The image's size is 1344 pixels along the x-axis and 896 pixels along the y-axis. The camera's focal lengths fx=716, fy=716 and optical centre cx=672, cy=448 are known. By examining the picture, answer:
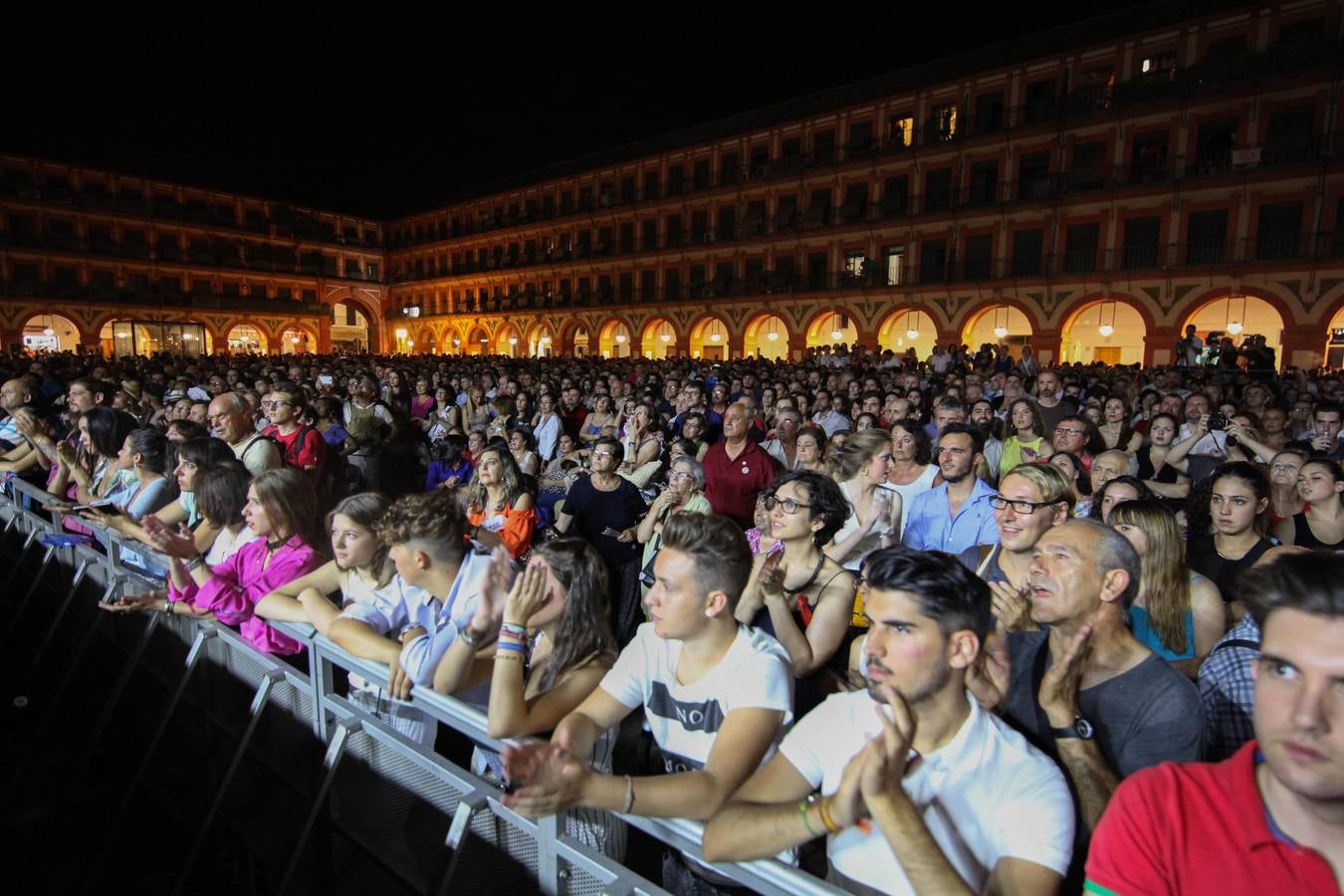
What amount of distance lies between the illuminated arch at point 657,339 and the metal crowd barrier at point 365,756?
3332 cm

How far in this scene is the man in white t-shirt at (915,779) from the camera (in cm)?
154

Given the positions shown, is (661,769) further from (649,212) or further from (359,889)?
(649,212)

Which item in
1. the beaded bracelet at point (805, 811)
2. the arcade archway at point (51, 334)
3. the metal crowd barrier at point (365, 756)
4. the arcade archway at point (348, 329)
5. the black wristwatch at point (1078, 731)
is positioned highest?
the arcade archway at point (348, 329)

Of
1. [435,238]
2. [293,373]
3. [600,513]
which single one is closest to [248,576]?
[600,513]

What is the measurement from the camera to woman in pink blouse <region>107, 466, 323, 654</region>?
11.2 feet

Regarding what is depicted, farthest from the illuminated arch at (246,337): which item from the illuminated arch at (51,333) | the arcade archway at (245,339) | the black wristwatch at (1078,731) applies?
the black wristwatch at (1078,731)

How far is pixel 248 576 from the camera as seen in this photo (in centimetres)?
370

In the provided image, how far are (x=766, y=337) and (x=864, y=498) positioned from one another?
1208 inches

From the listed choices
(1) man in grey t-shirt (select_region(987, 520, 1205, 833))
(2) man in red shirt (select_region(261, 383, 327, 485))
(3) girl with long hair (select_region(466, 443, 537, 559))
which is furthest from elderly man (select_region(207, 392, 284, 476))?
(1) man in grey t-shirt (select_region(987, 520, 1205, 833))

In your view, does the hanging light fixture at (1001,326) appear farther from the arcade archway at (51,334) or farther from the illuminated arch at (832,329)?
the arcade archway at (51,334)

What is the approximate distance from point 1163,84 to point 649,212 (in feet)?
72.5

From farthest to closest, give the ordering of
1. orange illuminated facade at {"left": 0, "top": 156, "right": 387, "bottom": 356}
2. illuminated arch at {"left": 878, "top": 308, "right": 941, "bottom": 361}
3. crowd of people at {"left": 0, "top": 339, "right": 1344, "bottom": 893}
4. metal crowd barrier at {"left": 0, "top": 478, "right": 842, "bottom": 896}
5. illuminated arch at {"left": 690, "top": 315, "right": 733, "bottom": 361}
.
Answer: orange illuminated facade at {"left": 0, "top": 156, "right": 387, "bottom": 356} < illuminated arch at {"left": 690, "top": 315, "right": 733, "bottom": 361} < illuminated arch at {"left": 878, "top": 308, "right": 941, "bottom": 361} < metal crowd barrier at {"left": 0, "top": 478, "right": 842, "bottom": 896} < crowd of people at {"left": 0, "top": 339, "right": 1344, "bottom": 893}

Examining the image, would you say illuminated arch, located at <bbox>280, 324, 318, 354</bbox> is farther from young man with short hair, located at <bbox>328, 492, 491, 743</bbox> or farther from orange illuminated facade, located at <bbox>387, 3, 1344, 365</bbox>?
young man with short hair, located at <bbox>328, 492, 491, 743</bbox>

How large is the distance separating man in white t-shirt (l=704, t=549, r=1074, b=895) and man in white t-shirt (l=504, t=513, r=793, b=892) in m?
0.15
